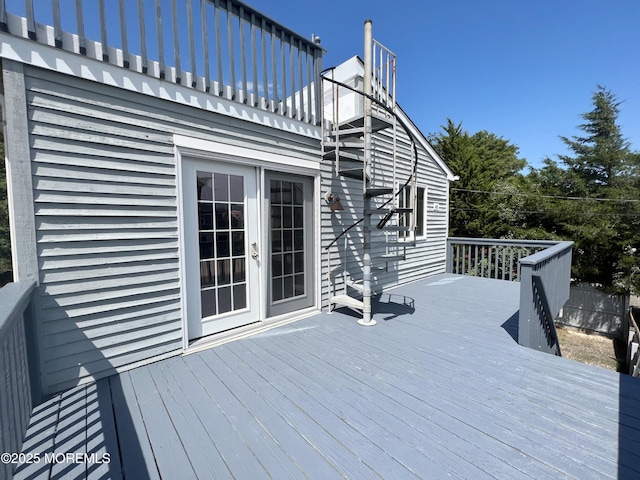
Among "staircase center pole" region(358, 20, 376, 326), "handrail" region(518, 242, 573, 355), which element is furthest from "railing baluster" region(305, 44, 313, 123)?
"handrail" region(518, 242, 573, 355)

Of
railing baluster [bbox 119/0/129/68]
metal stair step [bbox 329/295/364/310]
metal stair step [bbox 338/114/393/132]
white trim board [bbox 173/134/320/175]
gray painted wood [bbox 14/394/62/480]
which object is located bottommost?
gray painted wood [bbox 14/394/62/480]

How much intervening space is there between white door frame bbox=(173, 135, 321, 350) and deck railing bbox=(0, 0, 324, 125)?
1.64 feet

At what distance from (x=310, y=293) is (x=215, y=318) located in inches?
50.6

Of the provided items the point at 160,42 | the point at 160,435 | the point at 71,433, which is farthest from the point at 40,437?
the point at 160,42

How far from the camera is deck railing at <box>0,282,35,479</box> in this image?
1209 millimetres

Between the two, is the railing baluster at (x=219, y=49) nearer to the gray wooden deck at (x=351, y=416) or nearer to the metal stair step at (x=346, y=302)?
the gray wooden deck at (x=351, y=416)

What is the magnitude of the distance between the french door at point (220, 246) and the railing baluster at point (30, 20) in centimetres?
117

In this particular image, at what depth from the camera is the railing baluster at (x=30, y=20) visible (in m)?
1.82

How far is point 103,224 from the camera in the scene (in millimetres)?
2199

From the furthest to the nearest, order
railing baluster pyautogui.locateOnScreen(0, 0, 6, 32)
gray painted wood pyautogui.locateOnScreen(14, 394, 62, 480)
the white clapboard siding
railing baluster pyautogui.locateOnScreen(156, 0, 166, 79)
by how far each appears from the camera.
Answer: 1. the white clapboard siding
2. railing baluster pyautogui.locateOnScreen(156, 0, 166, 79)
3. railing baluster pyautogui.locateOnScreen(0, 0, 6, 32)
4. gray painted wood pyautogui.locateOnScreen(14, 394, 62, 480)

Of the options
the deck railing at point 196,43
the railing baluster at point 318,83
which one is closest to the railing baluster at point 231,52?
the deck railing at point 196,43

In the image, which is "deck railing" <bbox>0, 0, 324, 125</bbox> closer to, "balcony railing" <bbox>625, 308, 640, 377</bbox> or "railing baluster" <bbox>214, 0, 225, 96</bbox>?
"railing baluster" <bbox>214, 0, 225, 96</bbox>

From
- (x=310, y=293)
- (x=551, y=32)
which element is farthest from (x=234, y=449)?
(x=551, y=32)

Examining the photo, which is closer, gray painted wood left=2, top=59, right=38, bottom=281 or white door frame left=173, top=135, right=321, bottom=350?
gray painted wood left=2, top=59, right=38, bottom=281
